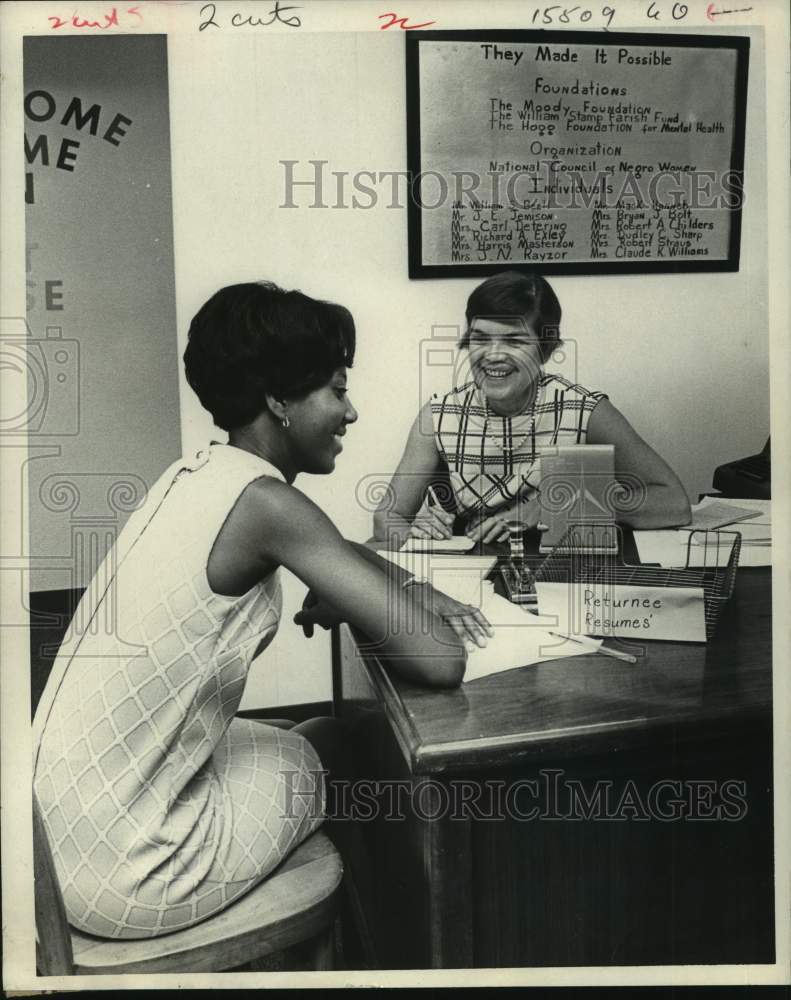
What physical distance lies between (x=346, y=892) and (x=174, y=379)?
81cm

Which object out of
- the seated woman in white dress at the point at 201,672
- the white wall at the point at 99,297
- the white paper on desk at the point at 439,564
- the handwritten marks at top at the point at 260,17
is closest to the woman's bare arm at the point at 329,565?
the seated woman in white dress at the point at 201,672

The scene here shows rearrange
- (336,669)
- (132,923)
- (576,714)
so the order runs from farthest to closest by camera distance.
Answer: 1. (336,669)
2. (132,923)
3. (576,714)

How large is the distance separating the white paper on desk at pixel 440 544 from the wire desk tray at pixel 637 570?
0.25 ft

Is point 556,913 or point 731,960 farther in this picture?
point 731,960

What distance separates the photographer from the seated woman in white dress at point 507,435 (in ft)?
Answer: 4.31

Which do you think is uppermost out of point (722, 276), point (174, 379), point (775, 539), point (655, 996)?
point (722, 276)

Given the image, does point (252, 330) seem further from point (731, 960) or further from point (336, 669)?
point (731, 960)

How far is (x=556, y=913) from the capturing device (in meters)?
1.15

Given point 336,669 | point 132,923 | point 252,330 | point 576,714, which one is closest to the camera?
point 576,714

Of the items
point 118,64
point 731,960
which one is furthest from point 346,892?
point 118,64

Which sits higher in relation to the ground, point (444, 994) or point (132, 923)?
point (132, 923)

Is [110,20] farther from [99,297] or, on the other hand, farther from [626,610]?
[626,610]

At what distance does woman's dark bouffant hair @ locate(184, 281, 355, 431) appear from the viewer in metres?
1.22

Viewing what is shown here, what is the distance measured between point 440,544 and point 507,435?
20 cm
